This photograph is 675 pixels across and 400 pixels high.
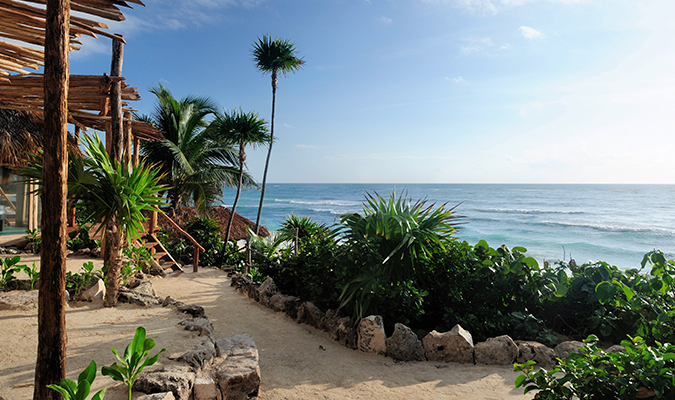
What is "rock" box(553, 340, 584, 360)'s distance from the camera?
3.69 m

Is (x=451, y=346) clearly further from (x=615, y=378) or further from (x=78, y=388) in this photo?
(x=78, y=388)

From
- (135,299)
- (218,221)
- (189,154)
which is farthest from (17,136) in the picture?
(135,299)

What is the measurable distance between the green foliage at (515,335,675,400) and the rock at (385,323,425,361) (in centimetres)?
186

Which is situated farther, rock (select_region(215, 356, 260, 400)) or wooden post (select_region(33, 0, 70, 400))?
rock (select_region(215, 356, 260, 400))

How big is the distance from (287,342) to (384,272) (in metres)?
1.49

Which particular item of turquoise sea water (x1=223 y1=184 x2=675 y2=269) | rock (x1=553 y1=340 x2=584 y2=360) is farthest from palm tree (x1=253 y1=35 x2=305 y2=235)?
rock (x1=553 y1=340 x2=584 y2=360)

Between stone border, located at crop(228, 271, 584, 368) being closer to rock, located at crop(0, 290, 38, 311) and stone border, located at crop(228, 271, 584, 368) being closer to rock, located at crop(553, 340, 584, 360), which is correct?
rock, located at crop(553, 340, 584, 360)

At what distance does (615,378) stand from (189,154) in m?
13.5

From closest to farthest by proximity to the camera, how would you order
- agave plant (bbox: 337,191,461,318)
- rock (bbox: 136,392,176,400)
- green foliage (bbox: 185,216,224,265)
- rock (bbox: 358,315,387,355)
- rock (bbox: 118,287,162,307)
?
rock (bbox: 136,392,176,400) < rock (bbox: 358,315,387,355) < agave plant (bbox: 337,191,461,318) < rock (bbox: 118,287,162,307) < green foliage (bbox: 185,216,224,265)

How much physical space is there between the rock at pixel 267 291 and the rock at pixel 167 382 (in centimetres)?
325

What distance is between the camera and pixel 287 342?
450 centimetres

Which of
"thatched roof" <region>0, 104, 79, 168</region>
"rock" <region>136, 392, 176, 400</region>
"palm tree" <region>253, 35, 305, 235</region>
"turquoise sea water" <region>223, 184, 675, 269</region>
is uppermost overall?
"palm tree" <region>253, 35, 305, 235</region>

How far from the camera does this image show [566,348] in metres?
3.74

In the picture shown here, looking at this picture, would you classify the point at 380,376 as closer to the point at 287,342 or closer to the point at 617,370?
the point at 287,342
